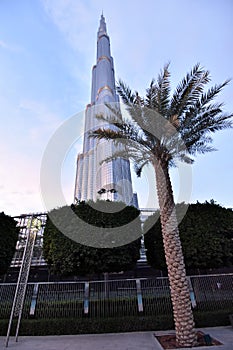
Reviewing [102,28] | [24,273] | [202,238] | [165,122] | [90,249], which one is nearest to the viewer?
[24,273]

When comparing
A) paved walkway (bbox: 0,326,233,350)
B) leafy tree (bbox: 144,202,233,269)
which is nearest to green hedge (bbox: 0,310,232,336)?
paved walkway (bbox: 0,326,233,350)

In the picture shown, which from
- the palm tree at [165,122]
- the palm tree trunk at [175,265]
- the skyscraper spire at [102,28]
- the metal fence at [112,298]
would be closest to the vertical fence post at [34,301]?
the metal fence at [112,298]

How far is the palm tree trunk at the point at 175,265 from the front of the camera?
19.1 feet

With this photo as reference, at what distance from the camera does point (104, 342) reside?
6.89 metres

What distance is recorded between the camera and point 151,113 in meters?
7.84

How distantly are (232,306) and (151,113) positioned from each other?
10.3m

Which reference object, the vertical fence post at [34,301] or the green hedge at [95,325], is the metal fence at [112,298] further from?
the green hedge at [95,325]

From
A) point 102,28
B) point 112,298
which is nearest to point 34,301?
point 112,298

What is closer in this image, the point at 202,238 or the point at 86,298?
the point at 86,298

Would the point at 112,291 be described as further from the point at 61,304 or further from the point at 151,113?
the point at 151,113

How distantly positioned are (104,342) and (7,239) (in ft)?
26.7

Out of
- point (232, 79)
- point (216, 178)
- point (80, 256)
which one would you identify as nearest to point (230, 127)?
point (232, 79)

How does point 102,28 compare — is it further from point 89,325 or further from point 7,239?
point 89,325

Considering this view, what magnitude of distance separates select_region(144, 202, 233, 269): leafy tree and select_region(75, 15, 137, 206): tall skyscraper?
16.0 feet
